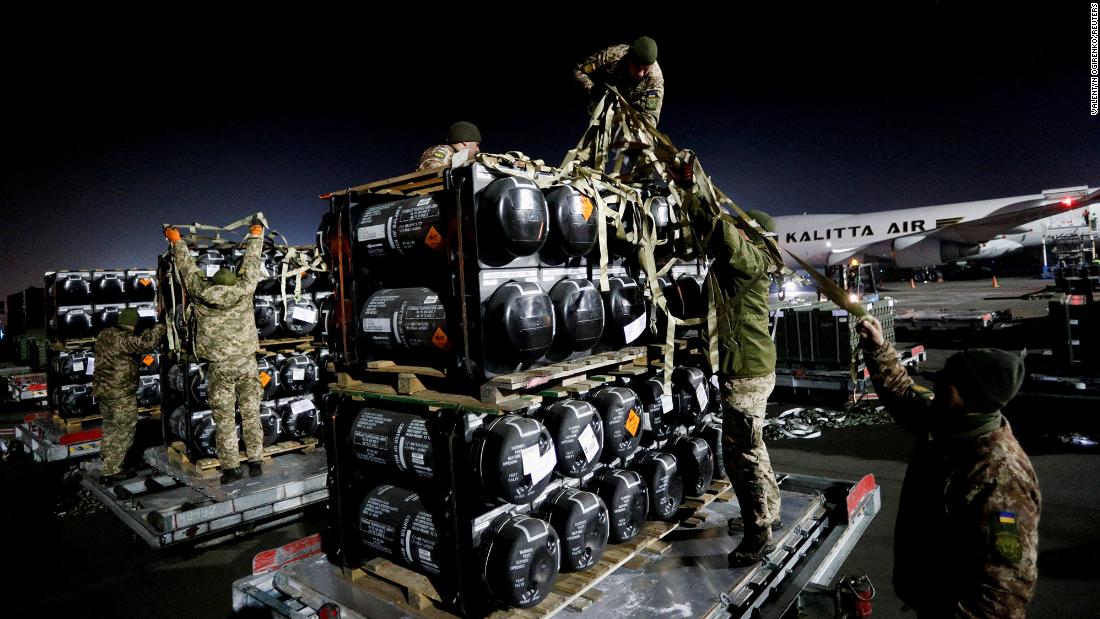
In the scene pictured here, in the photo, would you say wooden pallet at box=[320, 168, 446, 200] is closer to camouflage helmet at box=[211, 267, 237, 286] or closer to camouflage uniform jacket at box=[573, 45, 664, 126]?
camouflage uniform jacket at box=[573, 45, 664, 126]

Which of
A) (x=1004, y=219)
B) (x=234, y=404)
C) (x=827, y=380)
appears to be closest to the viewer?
(x=234, y=404)

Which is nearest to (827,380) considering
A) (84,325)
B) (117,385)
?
(117,385)

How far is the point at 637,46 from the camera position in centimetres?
530

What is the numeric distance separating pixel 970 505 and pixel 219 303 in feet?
23.6

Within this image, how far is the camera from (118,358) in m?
7.62

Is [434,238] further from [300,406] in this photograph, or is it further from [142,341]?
[142,341]

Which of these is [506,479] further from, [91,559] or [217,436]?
[91,559]

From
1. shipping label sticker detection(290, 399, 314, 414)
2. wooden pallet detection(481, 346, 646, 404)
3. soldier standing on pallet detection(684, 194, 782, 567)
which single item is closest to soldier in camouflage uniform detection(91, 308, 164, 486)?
shipping label sticker detection(290, 399, 314, 414)

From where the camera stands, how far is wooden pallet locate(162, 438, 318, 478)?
7062mm

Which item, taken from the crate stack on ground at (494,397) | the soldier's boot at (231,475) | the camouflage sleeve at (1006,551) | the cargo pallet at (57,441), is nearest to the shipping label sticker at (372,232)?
the crate stack on ground at (494,397)

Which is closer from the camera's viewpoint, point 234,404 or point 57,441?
point 234,404

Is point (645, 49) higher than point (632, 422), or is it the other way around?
point (645, 49)

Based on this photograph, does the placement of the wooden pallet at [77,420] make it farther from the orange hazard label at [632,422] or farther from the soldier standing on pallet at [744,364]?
the soldier standing on pallet at [744,364]

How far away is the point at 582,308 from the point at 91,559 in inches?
243
